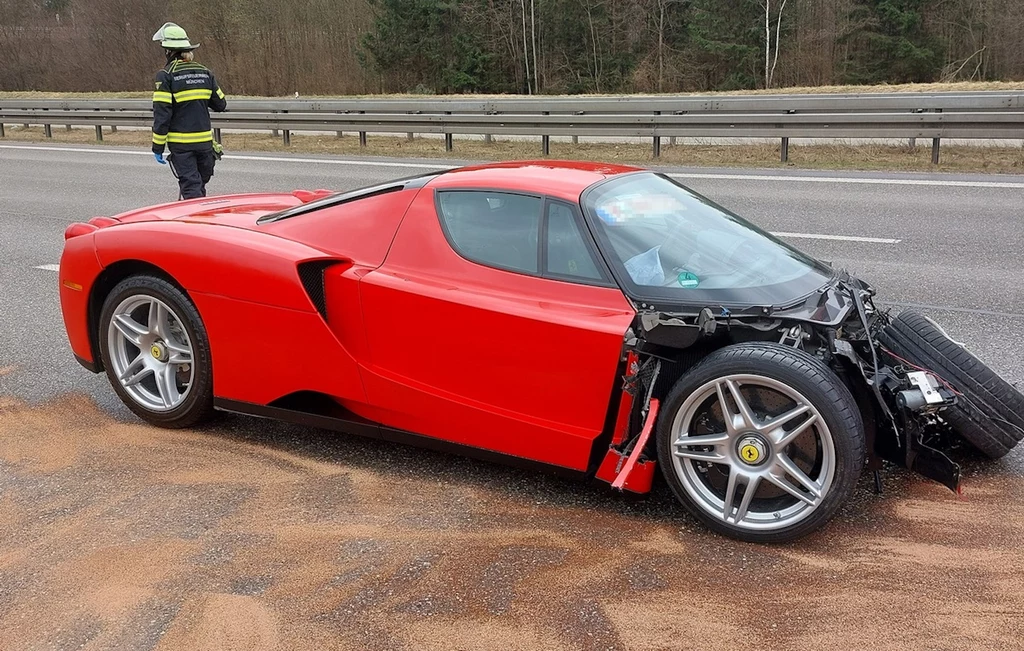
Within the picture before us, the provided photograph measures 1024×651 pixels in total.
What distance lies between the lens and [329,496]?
358cm

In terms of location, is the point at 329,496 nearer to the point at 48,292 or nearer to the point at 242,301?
the point at 242,301

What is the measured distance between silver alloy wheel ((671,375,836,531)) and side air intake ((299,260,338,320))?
1608mm

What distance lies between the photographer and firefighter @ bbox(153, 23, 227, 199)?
779cm

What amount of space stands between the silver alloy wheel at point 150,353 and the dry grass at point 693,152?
10.8 meters

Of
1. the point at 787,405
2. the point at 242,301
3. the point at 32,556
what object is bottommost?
the point at 32,556

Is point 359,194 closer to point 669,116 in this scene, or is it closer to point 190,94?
point 190,94

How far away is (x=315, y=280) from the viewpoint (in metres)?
3.79

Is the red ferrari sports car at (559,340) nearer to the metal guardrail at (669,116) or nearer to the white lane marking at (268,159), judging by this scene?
the white lane marking at (268,159)

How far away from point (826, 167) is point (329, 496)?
11.2 m

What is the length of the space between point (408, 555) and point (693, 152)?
520 inches

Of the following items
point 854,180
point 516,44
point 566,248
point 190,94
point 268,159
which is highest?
point 516,44

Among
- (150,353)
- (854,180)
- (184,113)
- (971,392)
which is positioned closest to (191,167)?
(184,113)

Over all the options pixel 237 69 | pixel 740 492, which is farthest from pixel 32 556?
pixel 237 69

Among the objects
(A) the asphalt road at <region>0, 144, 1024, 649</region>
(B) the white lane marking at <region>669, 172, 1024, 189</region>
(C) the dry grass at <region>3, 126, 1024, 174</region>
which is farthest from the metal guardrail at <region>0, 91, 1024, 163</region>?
(A) the asphalt road at <region>0, 144, 1024, 649</region>
